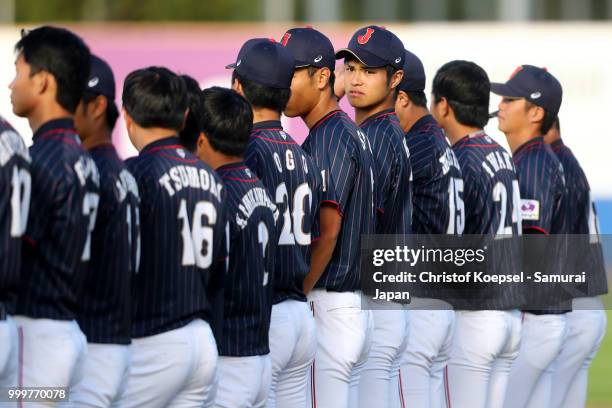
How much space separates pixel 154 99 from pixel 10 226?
1.13m

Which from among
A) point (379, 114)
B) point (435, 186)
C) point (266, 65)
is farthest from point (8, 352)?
point (435, 186)

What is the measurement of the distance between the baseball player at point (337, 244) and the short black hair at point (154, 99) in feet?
4.57

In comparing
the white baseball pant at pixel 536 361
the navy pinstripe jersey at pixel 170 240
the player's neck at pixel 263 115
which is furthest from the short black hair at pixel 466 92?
the navy pinstripe jersey at pixel 170 240

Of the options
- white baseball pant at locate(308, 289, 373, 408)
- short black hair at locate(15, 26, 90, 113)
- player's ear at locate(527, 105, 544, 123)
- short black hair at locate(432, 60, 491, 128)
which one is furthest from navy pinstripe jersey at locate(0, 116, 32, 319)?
player's ear at locate(527, 105, 544, 123)

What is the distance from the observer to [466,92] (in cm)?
823

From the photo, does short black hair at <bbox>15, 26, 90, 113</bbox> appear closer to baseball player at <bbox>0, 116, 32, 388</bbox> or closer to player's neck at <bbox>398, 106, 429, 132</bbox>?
baseball player at <bbox>0, 116, 32, 388</bbox>

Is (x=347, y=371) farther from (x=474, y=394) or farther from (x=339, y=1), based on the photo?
(x=339, y=1)

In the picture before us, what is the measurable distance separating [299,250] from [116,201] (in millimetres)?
1512

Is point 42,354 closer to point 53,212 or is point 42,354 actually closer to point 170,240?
point 53,212

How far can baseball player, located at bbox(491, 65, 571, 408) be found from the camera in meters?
8.53

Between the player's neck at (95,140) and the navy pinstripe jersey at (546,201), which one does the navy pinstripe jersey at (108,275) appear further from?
the navy pinstripe jersey at (546,201)

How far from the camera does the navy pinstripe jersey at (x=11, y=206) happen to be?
15.7ft

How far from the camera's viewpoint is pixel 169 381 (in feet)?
17.9

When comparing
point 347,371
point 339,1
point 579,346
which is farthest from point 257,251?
point 339,1
